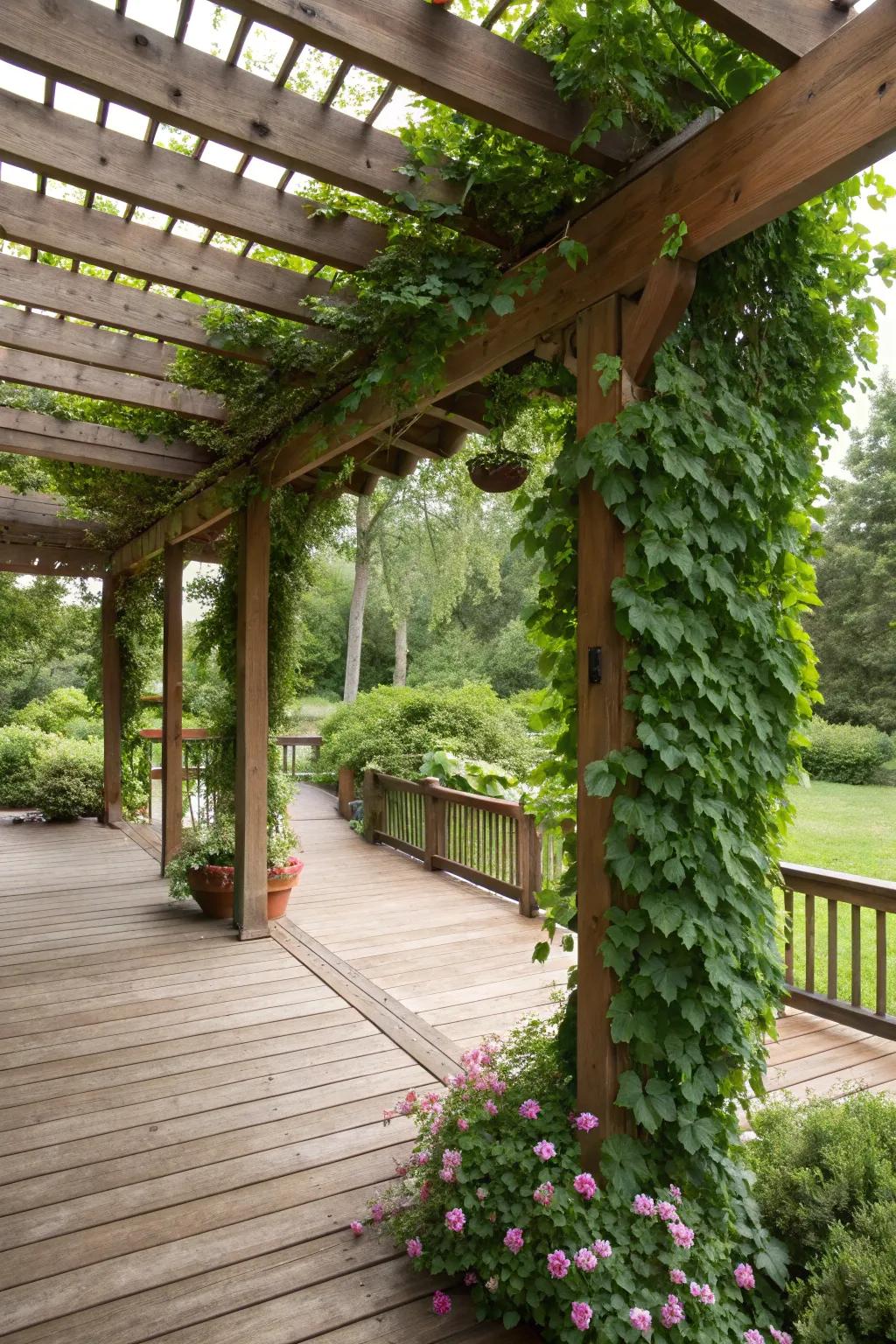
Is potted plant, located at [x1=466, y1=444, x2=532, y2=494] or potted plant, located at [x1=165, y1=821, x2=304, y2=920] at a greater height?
potted plant, located at [x1=466, y1=444, x2=532, y2=494]

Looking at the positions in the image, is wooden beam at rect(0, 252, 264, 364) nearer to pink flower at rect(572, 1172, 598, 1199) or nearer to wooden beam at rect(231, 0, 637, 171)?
wooden beam at rect(231, 0, 637, 171)

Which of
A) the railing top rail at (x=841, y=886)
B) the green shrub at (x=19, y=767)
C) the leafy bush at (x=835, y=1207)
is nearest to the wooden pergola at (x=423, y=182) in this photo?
the leafy bush at (x=835, y=1207)

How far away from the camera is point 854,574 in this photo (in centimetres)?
1495

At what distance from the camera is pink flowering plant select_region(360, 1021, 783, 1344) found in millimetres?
1819

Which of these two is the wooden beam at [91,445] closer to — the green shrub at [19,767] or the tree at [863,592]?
the green shrub at [19,767]

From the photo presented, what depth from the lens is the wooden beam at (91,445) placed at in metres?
4.48

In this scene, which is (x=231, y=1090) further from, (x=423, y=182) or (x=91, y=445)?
(x=91, y=445)

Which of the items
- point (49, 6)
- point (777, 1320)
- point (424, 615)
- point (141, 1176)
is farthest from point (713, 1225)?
point (424, 615)

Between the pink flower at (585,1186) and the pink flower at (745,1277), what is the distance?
1.16 feet

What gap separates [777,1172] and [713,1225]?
28cm

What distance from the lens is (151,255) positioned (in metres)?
2.79

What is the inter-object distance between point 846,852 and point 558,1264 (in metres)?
8.26

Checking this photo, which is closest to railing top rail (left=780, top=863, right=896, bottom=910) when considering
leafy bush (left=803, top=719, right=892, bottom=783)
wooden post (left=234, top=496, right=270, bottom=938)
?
wooden post (left=234, top=496, right=270, bottom=938)

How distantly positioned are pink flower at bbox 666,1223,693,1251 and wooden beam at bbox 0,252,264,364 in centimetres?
320
